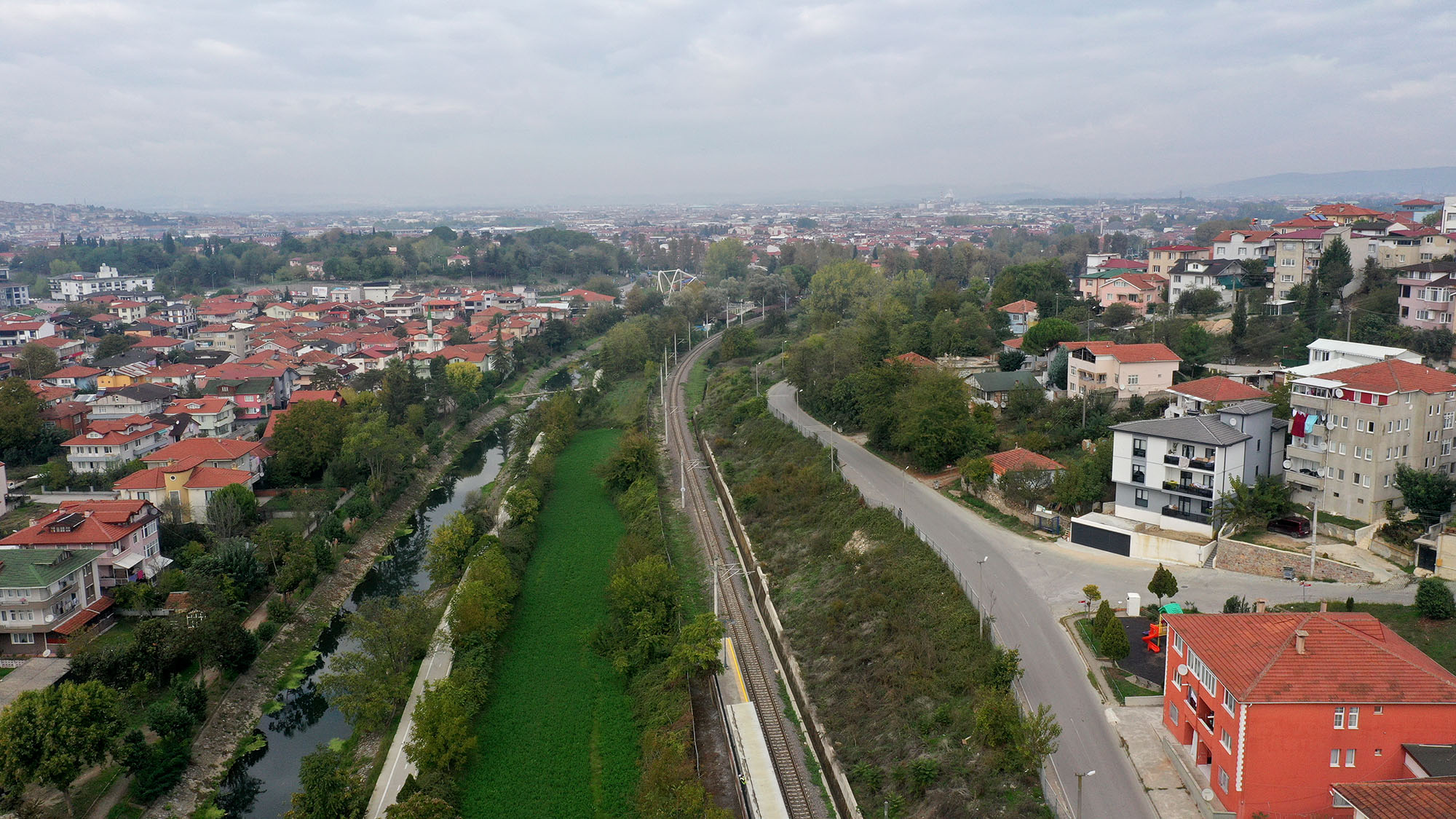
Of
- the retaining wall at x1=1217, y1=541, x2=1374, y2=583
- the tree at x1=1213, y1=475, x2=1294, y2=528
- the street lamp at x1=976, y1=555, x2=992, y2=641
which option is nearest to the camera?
the street lamp at x1=976, y1=555, x2=992, y2=641

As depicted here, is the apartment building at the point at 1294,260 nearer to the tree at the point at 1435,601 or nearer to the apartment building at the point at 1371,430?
the apartment building at the point at 1371,430

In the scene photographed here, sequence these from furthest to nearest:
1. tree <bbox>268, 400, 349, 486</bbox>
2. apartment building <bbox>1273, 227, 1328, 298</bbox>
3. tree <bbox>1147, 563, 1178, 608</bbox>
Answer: apartment building <bbox>1273, 227, 1328, 298</bbox>, tree <bbox>268, 400, 349, 486</bbox>, tree <bbox>1147, 563, 1178, 608</bbox>

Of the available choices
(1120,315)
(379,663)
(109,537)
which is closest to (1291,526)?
(1120,315)

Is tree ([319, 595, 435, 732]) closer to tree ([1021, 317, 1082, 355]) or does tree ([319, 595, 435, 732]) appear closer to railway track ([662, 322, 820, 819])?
railway track ([662, 322, 820, 819])

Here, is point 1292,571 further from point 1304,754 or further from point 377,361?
point 377,361

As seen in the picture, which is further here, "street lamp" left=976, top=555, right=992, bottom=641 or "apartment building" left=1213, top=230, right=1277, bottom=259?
"apartment building" left=1213, top=230, right=1277, bottom=259

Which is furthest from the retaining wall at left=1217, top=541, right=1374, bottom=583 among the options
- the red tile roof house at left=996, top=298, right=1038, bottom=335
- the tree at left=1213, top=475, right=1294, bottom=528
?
the red tile roof house at left=996, top=298, right=1038, bottom=335

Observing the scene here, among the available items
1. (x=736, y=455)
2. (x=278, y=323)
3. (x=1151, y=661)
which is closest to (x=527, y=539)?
(x=736, y=455)

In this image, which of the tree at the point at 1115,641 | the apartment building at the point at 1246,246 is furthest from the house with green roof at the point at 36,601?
the apartment building at the point at 1246,246
